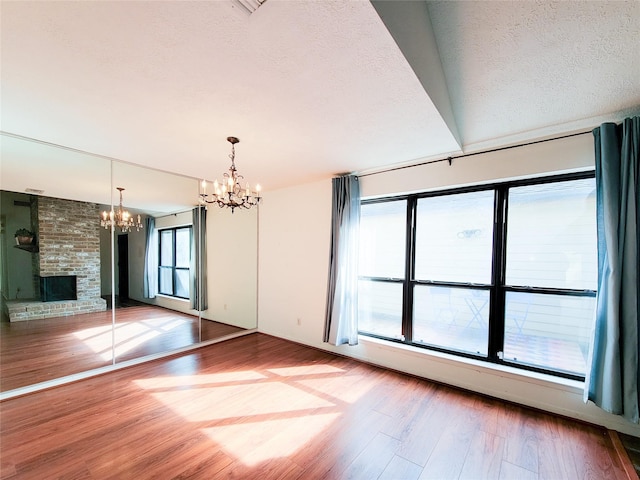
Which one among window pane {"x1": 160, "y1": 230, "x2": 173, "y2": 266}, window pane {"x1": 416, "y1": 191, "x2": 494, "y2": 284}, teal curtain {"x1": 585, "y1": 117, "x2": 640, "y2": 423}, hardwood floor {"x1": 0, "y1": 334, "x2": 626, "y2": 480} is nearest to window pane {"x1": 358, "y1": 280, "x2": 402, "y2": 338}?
window pane {"x1": 416, "y1": 191, "x2": 494, "y2": 284}

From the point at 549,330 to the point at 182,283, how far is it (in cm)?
488

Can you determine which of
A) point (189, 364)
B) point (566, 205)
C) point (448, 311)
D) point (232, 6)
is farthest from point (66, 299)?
point (566, 205)

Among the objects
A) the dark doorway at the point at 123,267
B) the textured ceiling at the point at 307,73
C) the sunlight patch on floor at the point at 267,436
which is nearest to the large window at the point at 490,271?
the textured ceiling at the point at 307,73

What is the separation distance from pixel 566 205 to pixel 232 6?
313 cm

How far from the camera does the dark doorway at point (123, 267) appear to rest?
328 cm

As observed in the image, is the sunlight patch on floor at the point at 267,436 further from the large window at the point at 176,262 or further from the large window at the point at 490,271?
the large window at the point at 176,262

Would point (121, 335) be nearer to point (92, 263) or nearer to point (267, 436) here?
point (92, 263)

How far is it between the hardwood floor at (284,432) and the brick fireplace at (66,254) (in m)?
0.89

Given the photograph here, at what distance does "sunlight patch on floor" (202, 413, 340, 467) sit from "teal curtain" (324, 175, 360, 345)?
3.90ft

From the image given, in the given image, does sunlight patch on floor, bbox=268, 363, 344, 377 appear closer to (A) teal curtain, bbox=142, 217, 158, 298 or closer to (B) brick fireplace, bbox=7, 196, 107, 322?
(A) teal curtain, bbox=142, 217, 158, 298

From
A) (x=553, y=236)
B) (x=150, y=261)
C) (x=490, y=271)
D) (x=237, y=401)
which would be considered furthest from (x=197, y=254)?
(x=553, y=236)

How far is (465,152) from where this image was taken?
2.76 meters

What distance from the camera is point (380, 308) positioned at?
350 cm

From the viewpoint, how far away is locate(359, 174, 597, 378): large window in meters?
2.39
